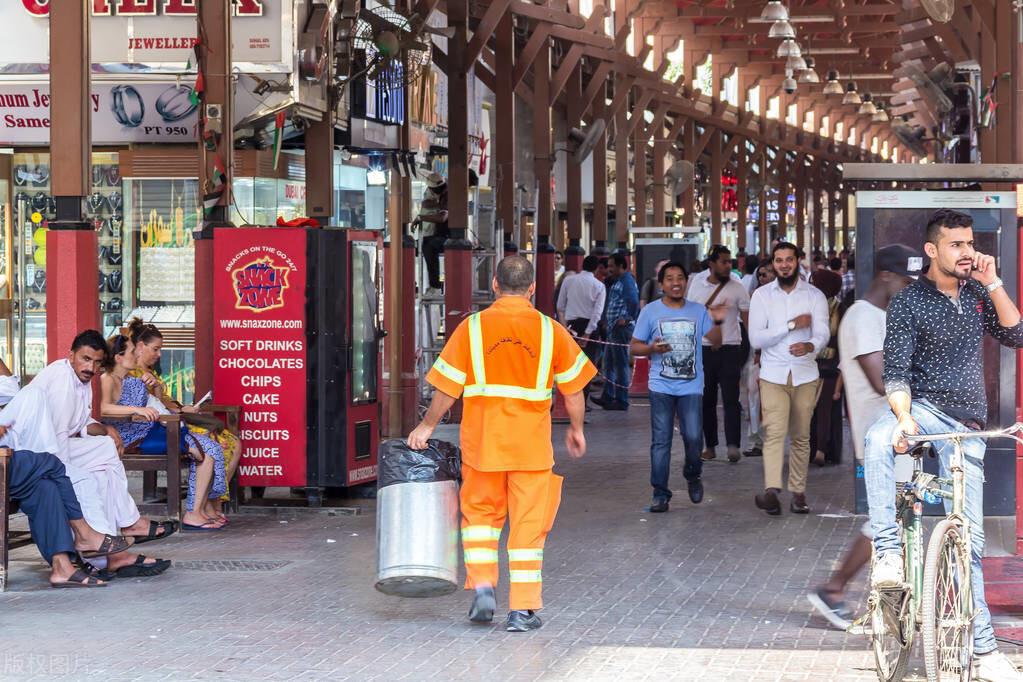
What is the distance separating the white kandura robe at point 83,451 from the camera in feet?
30.5

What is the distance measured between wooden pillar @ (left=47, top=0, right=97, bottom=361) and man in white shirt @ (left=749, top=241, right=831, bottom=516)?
460cm

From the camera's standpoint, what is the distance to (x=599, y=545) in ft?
34.7

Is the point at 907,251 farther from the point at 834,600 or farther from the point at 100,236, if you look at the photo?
the point at 100,236

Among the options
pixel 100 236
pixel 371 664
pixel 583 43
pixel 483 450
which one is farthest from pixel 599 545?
pixel 583 43

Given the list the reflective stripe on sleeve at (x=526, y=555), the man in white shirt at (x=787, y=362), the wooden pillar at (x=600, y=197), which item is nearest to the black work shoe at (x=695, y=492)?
the man in white shirt at (x=787, y=362)

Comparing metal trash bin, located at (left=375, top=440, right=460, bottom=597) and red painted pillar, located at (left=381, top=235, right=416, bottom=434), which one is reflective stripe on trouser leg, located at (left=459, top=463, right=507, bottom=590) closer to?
metal trash bin, located at (left=375, top=440, right=460, bottom=597)

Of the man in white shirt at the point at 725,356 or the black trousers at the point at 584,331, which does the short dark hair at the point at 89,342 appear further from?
the black trousers at the point at 584,331

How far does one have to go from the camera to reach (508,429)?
7969 mm

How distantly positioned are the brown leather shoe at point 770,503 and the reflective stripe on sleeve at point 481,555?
4154mm

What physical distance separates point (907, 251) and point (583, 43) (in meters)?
16.9

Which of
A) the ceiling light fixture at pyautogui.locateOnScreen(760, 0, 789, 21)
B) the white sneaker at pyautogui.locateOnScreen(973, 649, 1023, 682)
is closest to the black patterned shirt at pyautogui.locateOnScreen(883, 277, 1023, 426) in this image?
the white sneaker at pyautogui.locateOnScreen(973, 649, 1023, 682)

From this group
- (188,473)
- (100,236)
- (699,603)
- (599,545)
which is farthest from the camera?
(100,236)

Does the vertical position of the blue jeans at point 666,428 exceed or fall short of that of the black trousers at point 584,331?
it falls short

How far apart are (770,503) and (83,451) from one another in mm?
4790
